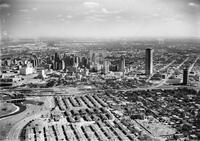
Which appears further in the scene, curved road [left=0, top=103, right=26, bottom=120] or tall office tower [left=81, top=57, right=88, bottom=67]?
tall office tower [left=81, top=57, right=88, bottom=67]

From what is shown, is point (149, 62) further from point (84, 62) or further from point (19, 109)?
point (19, 109)

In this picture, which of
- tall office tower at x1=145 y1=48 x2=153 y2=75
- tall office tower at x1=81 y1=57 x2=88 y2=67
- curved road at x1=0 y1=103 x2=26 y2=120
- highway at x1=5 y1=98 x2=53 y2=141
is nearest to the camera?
highway at x1=5 y1=98 x2=53 y2=141

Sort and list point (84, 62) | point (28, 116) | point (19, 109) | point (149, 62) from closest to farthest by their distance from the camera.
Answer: point (28, 116)
point (19, 109)
point (149, 62)
point (84, 62)

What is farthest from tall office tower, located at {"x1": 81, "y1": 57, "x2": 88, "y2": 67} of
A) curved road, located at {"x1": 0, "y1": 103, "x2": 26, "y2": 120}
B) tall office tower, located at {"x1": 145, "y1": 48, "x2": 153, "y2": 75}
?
curved road, located at {"x1": 0, "y1": 103, "x2": 26, "y2": 120}

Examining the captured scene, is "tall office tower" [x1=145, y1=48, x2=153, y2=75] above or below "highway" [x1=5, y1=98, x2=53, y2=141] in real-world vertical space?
above

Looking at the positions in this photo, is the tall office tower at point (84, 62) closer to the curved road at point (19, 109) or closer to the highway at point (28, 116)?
the highway at point (28, 116)

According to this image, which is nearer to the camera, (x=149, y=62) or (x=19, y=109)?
(x=19, y=109)

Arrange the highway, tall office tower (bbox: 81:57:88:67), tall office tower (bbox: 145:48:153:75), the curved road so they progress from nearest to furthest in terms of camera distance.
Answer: the highway < the curved road < tall office tower (bbox: 145:48:153:75) < tall office tower (bbox: 81:57:88:67)

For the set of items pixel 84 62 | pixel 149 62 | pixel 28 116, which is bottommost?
pixel 28 116

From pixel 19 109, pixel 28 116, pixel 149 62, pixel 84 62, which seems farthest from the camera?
pixel 84 62

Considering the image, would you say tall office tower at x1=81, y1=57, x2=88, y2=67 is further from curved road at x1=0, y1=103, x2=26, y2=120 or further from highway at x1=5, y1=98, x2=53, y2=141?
curved road at x1=0, y1=103, x2=26, y2=120

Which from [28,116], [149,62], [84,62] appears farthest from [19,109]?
[84,62]

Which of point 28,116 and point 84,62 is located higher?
point 84,62
